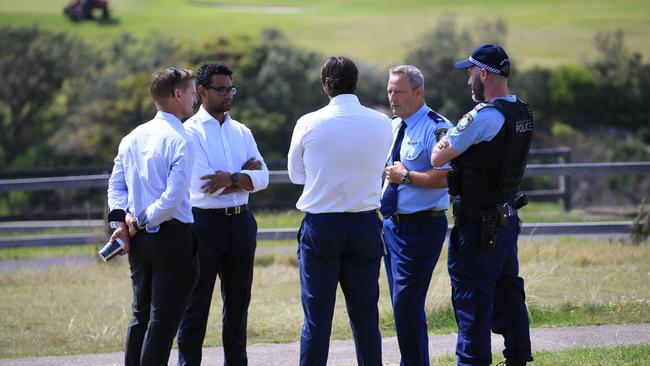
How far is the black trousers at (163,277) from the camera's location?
5.45 m

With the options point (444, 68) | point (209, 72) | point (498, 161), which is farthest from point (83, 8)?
point (498, 161)

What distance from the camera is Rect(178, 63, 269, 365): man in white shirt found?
6.05 metres

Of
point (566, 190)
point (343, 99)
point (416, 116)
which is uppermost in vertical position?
point (343, 99)

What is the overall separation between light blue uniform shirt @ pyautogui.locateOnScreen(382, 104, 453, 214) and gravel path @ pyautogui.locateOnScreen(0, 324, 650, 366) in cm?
134

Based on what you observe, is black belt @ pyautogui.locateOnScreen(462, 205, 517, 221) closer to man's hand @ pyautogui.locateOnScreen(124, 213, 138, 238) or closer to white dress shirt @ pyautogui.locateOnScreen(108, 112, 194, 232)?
white dress shirt @ pyautogui.locateOnScreen(108, 112, 194, 232)

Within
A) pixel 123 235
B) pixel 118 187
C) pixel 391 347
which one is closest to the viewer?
pixel 123 235

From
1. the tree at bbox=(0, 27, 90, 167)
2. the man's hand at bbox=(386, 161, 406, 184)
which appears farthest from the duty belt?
the tree at bbox=(0, 27, 90, 167)

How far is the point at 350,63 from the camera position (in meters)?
5.68

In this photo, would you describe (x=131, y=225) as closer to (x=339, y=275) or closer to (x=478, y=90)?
(x=339, y=275)

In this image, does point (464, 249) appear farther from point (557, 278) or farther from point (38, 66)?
point (38, 66)

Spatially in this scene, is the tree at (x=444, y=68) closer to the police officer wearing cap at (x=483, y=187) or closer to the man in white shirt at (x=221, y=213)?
the man in white shirt at (x=221, y=213)

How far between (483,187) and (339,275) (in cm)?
99

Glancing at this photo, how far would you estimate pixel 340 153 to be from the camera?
5.57 meters

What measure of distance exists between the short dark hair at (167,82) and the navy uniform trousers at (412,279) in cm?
160
